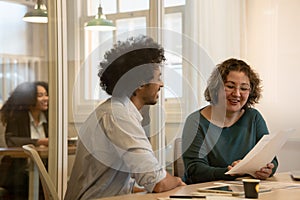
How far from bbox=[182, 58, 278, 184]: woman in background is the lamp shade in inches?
38.7

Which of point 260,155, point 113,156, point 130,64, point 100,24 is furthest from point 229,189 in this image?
point 100,24

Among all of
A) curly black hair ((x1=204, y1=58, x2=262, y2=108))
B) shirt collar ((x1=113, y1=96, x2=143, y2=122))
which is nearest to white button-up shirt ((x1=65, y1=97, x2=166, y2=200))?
shirt collar ((x1=113, y1=96, x2=143, y2=122))

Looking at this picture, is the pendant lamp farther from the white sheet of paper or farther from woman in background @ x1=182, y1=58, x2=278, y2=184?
the white sheet of paper

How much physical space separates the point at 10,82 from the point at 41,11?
0.45 m

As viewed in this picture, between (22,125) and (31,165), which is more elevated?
(22,125)

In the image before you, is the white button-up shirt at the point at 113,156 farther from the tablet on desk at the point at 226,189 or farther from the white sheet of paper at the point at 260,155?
the white sheet of paper at the point at 260,155

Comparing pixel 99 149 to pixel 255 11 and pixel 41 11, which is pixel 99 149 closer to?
pixel 41 11

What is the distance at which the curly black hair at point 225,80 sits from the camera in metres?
2.50

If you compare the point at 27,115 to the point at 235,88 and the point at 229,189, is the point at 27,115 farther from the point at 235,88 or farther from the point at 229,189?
the point at 229,189

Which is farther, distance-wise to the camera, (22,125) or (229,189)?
(22,125)

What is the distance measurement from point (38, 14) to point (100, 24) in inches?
21.8

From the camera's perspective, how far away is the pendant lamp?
9.14ft

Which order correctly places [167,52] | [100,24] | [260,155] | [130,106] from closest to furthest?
[130,106] → [260,155] → [167,52] → [100,24]

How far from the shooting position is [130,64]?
6.60 ft
